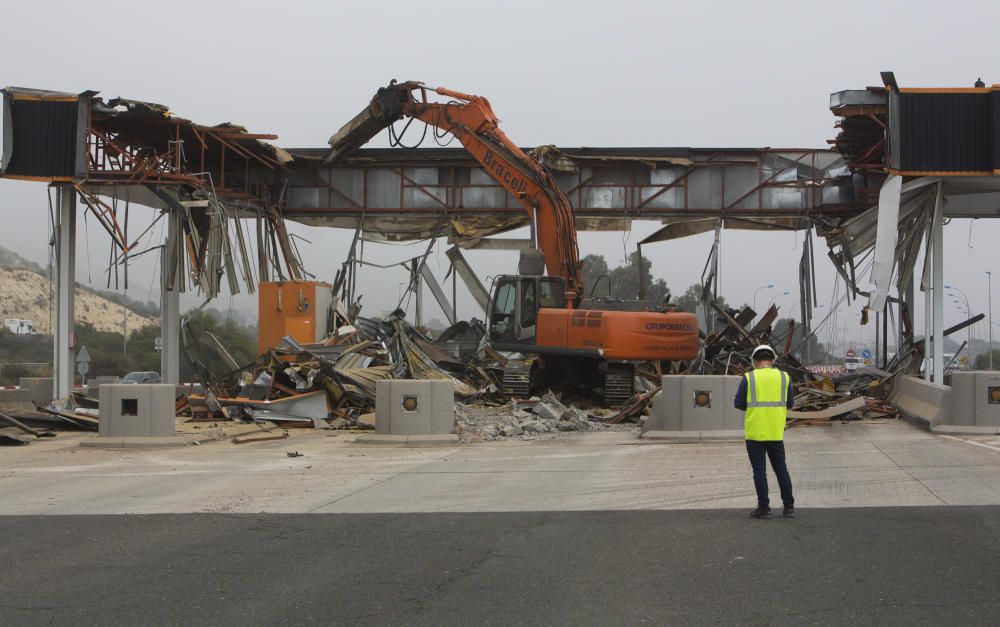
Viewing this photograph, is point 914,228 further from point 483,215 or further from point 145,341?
point 145,341

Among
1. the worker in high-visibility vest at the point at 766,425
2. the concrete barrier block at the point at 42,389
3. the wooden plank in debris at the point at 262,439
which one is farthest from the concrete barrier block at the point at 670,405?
the concrete barrier block at the point at 42,389

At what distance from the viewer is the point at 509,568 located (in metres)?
7.75

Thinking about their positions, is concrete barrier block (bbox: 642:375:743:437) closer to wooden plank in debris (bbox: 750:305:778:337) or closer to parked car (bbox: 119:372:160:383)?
wooden plank in debris (bbox: 750:305:778:337)

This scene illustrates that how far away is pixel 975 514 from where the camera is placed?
9.69 metres

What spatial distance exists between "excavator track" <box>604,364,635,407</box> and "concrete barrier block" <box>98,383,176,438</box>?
9084 millimetres

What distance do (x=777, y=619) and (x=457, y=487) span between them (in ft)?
20.7

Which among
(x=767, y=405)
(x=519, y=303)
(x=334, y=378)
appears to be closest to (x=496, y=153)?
(x=519, y=303)

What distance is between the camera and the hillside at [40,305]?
9900 centimetres

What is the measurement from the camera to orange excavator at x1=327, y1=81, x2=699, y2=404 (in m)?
22.4

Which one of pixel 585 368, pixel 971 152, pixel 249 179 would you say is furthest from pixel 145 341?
pixel 971 152

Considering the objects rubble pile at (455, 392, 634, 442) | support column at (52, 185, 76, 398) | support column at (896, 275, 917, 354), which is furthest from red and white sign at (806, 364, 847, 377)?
support column at (52, 185, 76, 398)

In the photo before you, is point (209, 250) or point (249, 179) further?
point (249, 179)

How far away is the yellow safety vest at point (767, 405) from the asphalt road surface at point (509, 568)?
799 mm

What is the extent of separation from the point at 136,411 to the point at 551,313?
30.0ft
